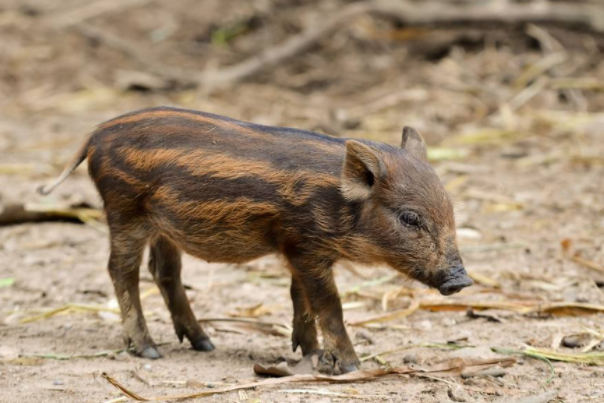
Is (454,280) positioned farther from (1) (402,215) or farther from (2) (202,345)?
(2) (202,345)

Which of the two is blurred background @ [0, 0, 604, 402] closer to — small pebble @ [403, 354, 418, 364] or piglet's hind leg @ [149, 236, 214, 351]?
small pebble @ [403, 354, 418, 364]

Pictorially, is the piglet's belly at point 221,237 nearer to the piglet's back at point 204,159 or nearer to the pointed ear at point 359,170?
the piglet's back at point 204,159

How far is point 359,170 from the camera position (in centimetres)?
505

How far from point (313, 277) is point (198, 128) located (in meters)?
1.08

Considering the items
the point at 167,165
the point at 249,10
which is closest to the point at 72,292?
the point at 167,165

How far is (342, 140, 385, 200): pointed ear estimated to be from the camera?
4.98m

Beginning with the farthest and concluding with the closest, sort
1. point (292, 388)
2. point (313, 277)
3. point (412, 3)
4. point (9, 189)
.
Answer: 1. point (412, 3)
2. point (9, 189)
3. point (313, 277)
4. point (292, 388)

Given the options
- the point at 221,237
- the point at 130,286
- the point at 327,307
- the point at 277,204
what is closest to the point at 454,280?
the point at 327,307

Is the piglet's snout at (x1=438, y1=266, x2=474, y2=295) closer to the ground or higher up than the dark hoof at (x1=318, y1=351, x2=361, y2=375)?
higher up

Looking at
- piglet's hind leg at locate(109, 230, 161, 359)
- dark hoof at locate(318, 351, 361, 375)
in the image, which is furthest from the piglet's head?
piglet's hind leg at locate(109, 230, 161, 359)

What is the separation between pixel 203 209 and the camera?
17.7ft

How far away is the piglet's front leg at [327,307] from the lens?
17.2 feet

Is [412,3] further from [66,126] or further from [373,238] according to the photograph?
[373,238]

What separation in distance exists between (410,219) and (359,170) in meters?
0.37
